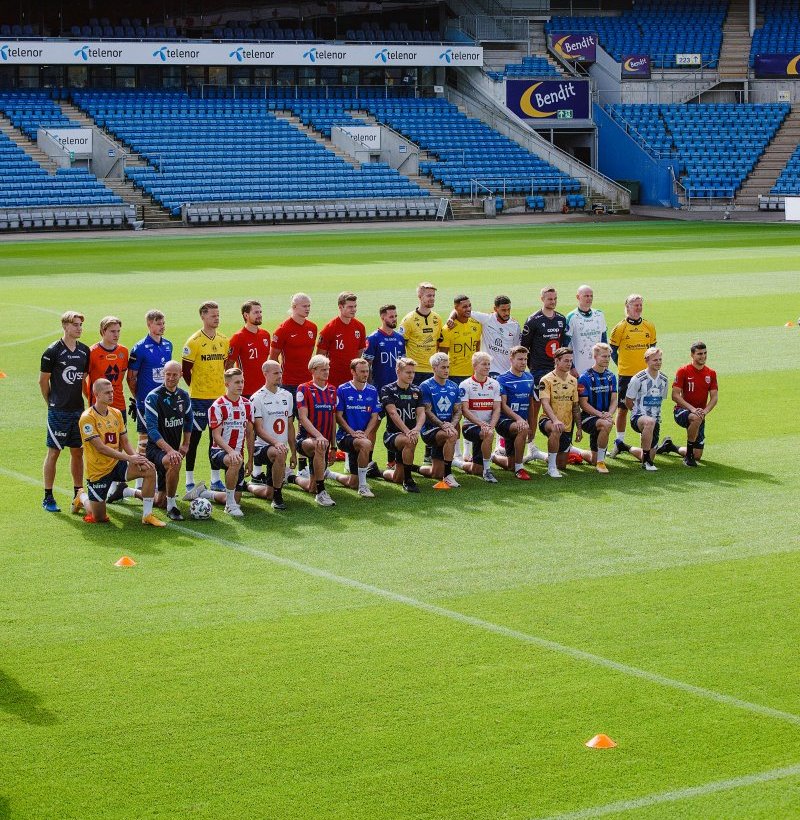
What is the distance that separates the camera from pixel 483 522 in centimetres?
1370

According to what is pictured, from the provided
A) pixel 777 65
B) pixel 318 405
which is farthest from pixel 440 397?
pixel 777 65

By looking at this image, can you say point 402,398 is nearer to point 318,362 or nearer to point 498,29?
point 318,362

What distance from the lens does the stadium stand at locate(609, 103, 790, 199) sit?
200ft

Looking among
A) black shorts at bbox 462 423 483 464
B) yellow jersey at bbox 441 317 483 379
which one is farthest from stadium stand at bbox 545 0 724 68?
black shorts at bbox 462 423 483 464

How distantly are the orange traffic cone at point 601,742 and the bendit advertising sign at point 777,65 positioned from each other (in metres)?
65.0

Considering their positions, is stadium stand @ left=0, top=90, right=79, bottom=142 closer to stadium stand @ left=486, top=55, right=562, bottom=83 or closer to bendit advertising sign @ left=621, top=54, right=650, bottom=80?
stadium stand @ left=486, top=55, right=562, bottom=83

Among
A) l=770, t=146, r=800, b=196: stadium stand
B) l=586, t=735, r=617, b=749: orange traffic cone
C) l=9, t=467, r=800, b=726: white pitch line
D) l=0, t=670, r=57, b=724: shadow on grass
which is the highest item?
l=770, t=146, r=800, b=196: stadium stand

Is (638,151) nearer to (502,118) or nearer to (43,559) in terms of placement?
(502,118)

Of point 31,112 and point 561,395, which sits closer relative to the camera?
point 561,395

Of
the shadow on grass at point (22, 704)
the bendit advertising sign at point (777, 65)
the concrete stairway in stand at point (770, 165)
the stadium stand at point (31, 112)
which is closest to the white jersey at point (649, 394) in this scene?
the shadow on grass at point (22, 704)

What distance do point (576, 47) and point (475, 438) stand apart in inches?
2256

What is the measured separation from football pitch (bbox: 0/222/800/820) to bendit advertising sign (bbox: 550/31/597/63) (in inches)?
2105

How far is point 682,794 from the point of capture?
7863 mm

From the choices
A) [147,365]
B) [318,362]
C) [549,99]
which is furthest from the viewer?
[549,99]
